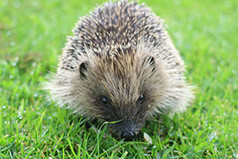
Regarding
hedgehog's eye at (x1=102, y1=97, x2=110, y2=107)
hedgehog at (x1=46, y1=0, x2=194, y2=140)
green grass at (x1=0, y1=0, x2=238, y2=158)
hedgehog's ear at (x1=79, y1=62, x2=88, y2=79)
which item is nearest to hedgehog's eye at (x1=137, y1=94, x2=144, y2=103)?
hedgehog at (x1=46, y1=0, x2=194, y2=140)

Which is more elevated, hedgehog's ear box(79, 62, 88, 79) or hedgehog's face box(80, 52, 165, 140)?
hedgehog's ear box(79, 62, 88, 79)

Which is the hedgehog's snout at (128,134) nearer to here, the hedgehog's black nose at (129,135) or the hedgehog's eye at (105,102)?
the hedgehog's black nose at (129,135)

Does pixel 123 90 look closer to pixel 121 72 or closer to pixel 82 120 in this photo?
pixel 121 72

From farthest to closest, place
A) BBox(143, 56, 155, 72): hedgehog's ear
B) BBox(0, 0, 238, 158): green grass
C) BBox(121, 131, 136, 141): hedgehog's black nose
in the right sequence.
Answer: BBox(143, 56, 155, 72): hedgehog's ear < BBox(0, 0, 238, 158): green grass < BBox(121, 131, 136, 141): hedgehog's black nose

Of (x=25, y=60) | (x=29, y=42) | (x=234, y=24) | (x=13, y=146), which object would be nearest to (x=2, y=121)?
(x=13, y=146)

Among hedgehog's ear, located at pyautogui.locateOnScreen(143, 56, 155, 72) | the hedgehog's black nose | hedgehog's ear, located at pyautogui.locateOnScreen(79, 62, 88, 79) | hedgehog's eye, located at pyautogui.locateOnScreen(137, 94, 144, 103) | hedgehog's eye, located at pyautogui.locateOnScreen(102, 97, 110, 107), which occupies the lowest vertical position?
the hedgehog's black nose

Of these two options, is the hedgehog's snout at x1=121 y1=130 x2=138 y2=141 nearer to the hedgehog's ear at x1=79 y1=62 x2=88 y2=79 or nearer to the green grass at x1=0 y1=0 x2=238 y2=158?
the green grass at x1=0 y1=0 x2=238 y2=158

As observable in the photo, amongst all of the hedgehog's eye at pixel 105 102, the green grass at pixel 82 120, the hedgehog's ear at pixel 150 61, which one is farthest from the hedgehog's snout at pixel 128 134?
the hedgehog's ear at pixel 150 61
